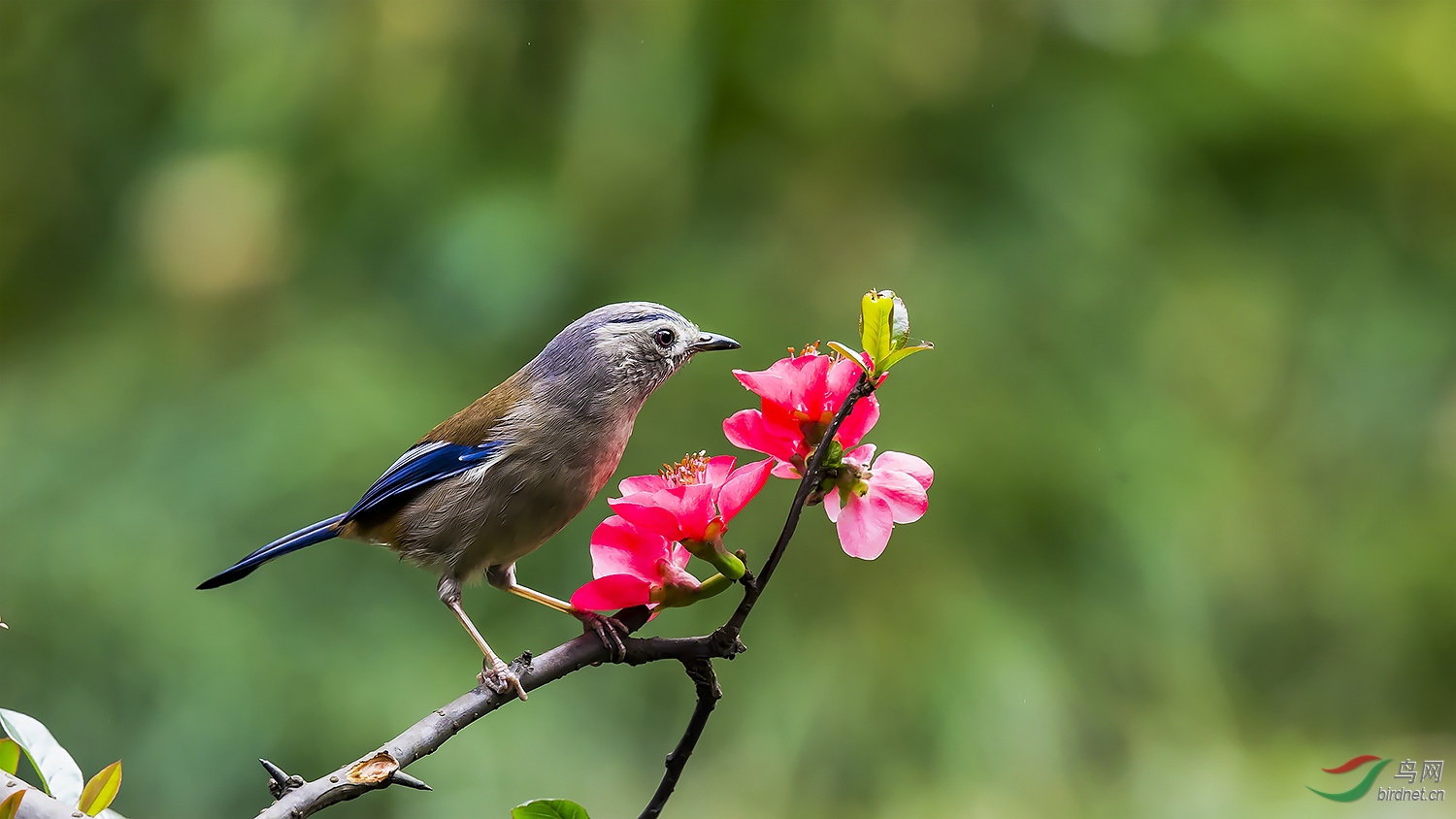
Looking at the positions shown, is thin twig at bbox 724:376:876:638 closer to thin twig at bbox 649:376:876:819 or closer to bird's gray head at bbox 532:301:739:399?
thin twig at bbox 649:376:876:819

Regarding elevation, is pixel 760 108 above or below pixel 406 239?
above

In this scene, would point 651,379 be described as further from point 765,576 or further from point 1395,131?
point 1395,131

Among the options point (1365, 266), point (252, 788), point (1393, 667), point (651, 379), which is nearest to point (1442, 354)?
point (1365, 266)

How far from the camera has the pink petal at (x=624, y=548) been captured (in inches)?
35.6

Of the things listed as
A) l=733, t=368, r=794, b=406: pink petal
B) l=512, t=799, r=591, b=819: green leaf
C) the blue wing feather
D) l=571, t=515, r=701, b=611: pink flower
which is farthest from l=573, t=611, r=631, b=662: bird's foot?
the blue wing feather

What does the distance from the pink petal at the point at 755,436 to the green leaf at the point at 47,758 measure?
1.85 ft

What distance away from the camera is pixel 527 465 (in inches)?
51.3

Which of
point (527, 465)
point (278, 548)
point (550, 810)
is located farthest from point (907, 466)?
point (278, 548)

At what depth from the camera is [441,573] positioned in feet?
4.44

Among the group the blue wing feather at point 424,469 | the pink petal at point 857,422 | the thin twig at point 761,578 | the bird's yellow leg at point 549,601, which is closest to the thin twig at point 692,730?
the thin twig at point 761,578

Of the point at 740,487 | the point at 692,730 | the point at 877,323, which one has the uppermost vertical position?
the point at 877,323

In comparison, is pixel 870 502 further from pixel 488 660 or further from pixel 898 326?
pixel 488 660

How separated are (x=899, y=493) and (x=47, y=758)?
695 mm

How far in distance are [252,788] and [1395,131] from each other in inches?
142
